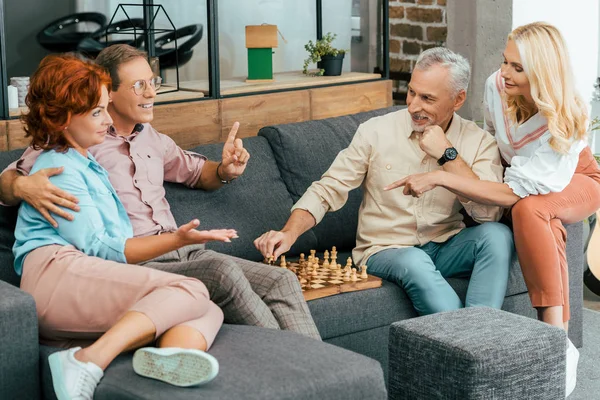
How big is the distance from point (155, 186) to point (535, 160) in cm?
118

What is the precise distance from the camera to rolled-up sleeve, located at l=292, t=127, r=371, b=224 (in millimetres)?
3156

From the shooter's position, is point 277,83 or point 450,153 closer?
point 450,153

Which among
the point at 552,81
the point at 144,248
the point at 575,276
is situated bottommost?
the point at 575,276

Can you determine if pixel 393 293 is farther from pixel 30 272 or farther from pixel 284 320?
pixel 30 272

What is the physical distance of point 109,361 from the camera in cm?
213

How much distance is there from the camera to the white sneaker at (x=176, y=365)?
1984mm

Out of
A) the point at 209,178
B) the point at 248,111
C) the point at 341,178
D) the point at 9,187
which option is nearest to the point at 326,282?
the point at 341,178

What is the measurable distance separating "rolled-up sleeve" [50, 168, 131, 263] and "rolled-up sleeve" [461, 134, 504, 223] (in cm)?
123

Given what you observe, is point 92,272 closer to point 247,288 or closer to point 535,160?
point 247,288

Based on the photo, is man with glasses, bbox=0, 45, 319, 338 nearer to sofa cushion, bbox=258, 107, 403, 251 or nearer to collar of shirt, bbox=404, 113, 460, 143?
sofa cushion, bbox=258, 107, 403, 251

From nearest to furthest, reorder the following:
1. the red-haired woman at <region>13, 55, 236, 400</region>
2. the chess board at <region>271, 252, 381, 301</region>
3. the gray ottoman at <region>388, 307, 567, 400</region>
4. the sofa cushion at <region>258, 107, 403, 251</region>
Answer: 1. the red-haired woman at <region>13, 55, 236, 400</region>
2. the gray ottoman at <region>388, 307, 567, 400</region>
3. the chess board at <region>271, 252, 381, 301</region>
4. the sofa cushion at <region>258, 107, 403, 251</region>

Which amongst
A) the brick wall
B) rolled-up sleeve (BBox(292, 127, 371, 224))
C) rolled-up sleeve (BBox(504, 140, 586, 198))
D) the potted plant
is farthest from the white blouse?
the brick wall

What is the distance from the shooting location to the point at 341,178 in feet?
10.4

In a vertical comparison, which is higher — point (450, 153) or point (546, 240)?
point (450, 153)
